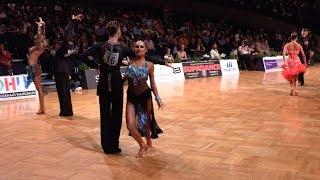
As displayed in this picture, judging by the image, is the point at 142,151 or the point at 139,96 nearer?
the point at 139,96

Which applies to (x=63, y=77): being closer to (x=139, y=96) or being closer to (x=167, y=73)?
(x=139, y=96)

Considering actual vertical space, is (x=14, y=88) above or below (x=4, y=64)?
below

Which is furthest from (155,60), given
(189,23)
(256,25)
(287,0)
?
(287,0)

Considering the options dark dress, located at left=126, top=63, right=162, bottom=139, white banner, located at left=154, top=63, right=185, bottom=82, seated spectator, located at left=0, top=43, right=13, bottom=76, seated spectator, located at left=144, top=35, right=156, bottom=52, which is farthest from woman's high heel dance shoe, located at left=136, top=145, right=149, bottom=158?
seated spectator, located at left=144, top=35, right=156, bottom=52

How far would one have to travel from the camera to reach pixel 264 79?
1498cm

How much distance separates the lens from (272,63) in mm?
18906

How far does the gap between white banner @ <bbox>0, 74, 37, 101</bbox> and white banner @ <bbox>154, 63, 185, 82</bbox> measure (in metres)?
4.60

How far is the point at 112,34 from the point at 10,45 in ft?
30.0

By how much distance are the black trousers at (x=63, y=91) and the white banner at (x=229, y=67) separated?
9412 mm

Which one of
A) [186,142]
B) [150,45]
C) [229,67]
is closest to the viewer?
[186,142]

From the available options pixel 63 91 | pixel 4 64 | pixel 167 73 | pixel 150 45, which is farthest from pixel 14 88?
pixel 150 45

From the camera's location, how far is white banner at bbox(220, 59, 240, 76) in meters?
17.1

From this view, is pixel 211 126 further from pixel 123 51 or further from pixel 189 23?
pixel 189 23

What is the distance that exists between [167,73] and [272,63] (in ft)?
18.9
